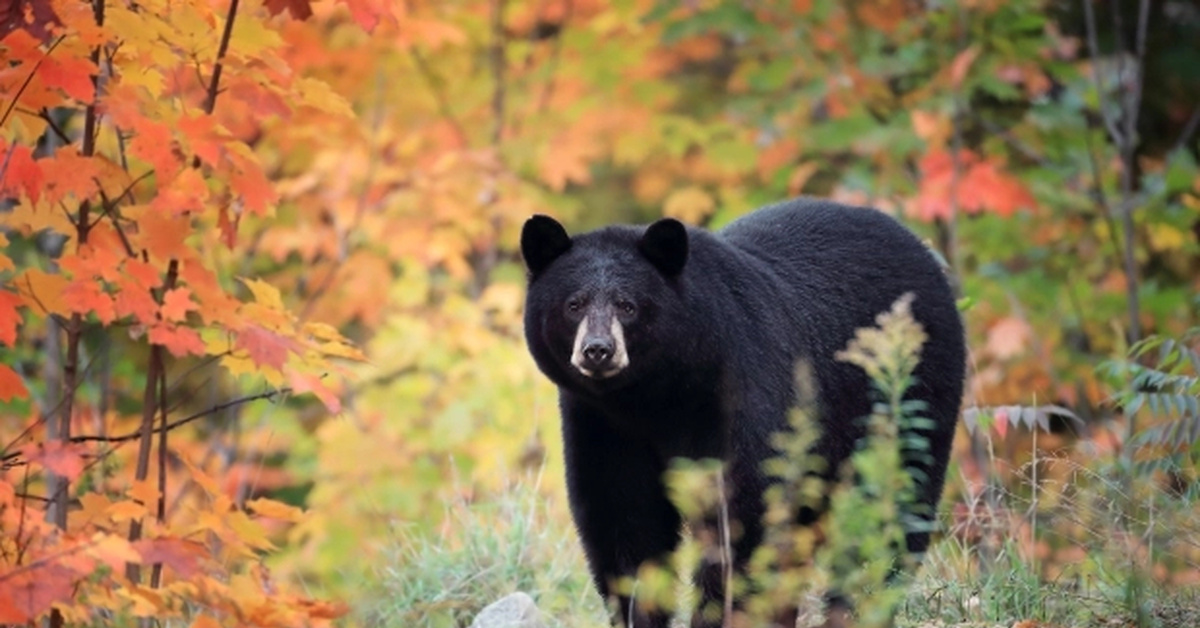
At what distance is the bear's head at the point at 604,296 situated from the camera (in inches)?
186

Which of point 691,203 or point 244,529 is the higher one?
point 244,529

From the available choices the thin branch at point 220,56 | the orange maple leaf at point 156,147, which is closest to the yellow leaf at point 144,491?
the orange maple leaf at point 156,147

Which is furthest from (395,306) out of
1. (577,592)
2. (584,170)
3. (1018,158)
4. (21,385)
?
(21,385)

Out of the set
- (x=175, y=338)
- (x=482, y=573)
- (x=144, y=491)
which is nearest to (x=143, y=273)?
(x=175, y=338)

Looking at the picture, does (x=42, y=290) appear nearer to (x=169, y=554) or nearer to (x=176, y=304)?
(x=176, y=304)

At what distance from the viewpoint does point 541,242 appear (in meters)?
5.00

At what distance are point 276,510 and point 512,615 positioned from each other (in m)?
1.07

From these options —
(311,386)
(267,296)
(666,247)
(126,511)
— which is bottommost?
(126,511)

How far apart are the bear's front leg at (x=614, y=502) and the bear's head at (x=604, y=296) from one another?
23 cm

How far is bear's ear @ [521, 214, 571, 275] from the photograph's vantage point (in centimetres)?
492

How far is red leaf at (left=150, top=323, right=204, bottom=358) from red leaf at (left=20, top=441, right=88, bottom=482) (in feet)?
1.32

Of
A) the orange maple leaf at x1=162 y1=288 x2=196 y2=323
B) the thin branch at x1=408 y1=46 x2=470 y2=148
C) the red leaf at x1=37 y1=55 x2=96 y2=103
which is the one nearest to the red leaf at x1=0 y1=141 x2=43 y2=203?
the red leaf at x1=37 y1=55 x2=96 y2=103

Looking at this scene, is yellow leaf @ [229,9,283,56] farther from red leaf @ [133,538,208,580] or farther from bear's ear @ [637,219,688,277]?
red leaf @ [133,538,208,580]

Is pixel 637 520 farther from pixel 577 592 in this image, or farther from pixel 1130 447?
pixel 1130 447
